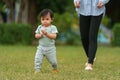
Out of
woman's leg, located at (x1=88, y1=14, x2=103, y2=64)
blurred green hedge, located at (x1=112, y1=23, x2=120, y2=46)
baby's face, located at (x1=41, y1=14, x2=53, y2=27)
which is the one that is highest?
baby's face, located at (x1=41, y1=14, x2=53, y2=27)

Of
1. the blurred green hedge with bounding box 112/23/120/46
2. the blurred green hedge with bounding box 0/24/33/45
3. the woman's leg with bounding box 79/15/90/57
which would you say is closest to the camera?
the woman's leg with bounding box 79/15/90/57

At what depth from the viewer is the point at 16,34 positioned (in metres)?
22.3

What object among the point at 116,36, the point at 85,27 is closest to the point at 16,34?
the point at 116,36

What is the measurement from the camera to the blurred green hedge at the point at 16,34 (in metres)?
22.1

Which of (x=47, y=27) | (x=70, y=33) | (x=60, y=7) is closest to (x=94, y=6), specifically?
(x=47, y=27)

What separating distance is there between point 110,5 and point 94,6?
2480cm

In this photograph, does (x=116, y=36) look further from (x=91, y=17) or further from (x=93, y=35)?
(x=93, y=35)

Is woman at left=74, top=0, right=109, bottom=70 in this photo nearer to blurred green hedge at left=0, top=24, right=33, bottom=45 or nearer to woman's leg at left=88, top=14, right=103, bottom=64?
woman's leg at left=88, top=14, right=103, bottom=64

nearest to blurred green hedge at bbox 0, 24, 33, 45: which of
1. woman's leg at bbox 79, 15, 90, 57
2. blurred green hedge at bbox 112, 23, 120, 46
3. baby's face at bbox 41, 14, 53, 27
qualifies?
blurred green hedge at bbox 112, 23, 120, 46

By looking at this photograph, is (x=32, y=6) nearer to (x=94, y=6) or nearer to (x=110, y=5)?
(x=110, y=5)

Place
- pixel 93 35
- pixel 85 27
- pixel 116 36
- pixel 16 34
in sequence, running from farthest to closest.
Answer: pixel 116 36 < pixel 16 34 < pixel 85 27 < pixel 93 35

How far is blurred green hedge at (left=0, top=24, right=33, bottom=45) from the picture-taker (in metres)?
22.1

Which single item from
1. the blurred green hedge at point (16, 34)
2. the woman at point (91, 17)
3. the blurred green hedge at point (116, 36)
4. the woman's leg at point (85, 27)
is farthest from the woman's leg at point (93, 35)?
the blurred green hedge at point (116, 36)

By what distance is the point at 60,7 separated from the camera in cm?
2820
